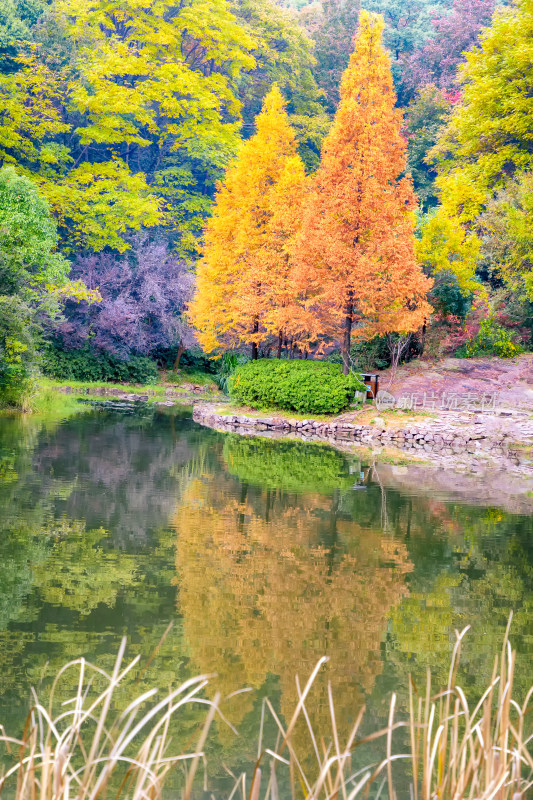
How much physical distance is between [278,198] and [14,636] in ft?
62.4

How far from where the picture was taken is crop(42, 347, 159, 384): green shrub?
2966 cm

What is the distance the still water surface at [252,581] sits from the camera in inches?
178

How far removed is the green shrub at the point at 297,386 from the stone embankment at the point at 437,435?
0.82m

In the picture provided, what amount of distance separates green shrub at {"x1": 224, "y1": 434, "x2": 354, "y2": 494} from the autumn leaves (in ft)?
18.1

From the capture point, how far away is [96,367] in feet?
100

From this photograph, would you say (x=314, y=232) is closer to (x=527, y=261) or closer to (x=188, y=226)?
(x=527, y=261)

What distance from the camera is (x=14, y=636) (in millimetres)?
4797

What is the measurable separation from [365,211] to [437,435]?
6656mm

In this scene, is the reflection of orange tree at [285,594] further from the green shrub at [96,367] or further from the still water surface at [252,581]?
the green shrub at [96,367]

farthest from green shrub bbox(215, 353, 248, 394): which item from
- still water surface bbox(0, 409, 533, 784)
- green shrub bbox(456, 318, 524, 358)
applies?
still water surface bbox(0, 409, 533, 784)

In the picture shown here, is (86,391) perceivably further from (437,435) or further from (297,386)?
(437,435)

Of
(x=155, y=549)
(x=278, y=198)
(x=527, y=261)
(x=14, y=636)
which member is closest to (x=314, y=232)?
(x=278, y=198)

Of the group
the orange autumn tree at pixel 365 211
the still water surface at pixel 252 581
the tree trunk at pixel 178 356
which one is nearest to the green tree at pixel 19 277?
the still water surface at pixel 252 581

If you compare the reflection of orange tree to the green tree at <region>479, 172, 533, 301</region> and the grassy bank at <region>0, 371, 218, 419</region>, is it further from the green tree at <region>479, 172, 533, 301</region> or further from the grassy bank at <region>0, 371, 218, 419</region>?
the green tree at <region>479, 172, 533, 301</region>
